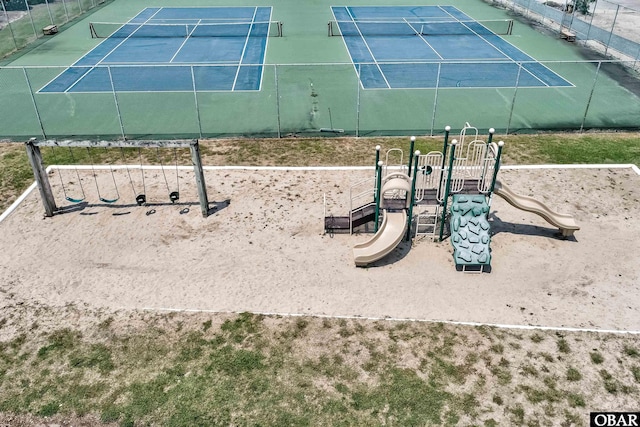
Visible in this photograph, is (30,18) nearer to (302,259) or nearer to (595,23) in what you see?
(302,259)

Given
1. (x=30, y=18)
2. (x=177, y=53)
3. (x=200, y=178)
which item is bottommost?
(x=177, y=53)

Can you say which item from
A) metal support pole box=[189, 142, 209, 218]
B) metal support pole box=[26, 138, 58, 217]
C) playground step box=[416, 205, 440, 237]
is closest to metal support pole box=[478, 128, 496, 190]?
playground step box=[416, 205, 440, 237]

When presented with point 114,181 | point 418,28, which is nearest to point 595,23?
point 418,28

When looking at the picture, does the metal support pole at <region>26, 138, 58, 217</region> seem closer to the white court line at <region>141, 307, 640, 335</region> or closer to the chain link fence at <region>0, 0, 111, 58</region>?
the white court line at <region>141, 307, 640, 335</region>

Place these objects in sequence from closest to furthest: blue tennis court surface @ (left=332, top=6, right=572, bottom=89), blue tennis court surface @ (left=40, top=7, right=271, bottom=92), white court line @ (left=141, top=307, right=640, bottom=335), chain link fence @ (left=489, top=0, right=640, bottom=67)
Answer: white court line @ (left=141, top=307, right=640, bottom=335), blue tennis court surface @ (left=40, top=7, right=271, bottom=92), blue tennis court surface @ (left=332, top=6, right=572, bottom=89), chain link fence @ (left=489, top=0, right=640, bottom=67)

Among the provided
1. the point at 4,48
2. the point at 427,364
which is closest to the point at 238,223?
the point at 427,364

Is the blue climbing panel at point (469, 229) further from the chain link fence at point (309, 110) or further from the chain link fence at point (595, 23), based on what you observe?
the chain link fence at point (595, 23)

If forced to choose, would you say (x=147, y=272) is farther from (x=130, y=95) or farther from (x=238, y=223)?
(x=130, y=95)

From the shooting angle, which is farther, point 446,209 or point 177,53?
point 177,53

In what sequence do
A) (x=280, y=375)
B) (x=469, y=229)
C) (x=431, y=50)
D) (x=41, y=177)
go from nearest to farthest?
(x=280, y=375) < (x=469, y=229) < (x=41, y=177) < (x=431, y=50)
